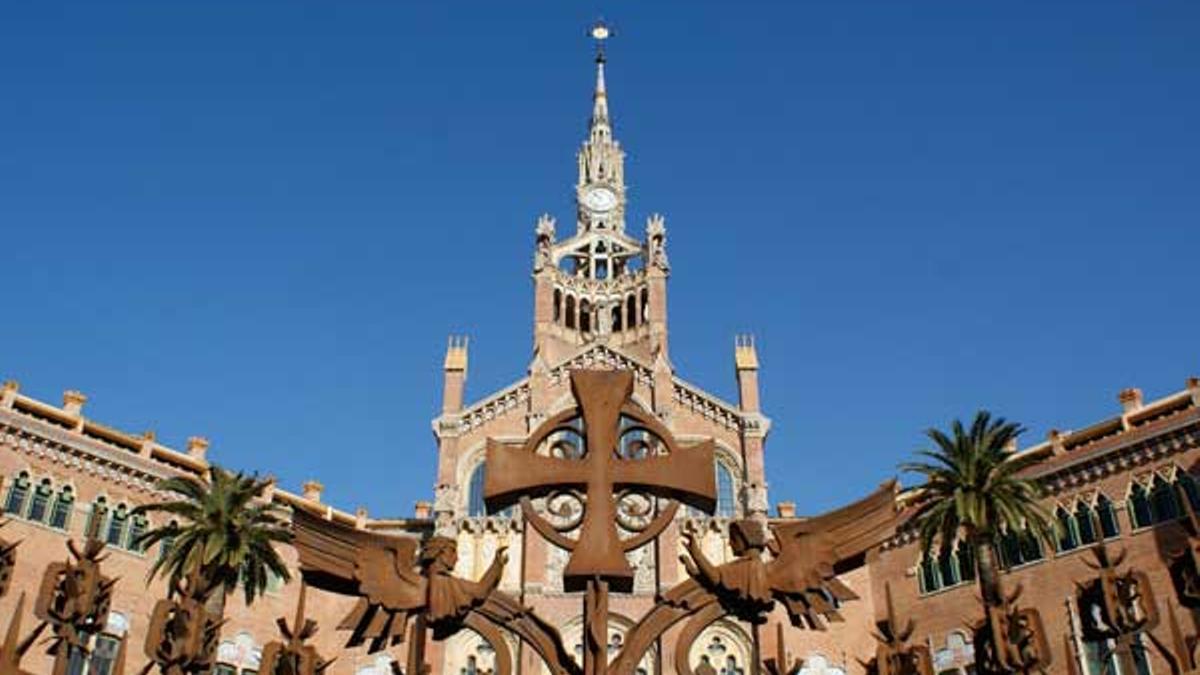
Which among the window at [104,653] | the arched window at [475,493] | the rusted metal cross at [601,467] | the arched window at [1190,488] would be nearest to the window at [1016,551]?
the arched window at [1190,488]

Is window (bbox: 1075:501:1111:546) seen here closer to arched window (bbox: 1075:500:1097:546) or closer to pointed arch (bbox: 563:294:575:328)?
arched window (bbox: 1075:500:1097:546)

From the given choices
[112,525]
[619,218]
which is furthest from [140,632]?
[619,218]

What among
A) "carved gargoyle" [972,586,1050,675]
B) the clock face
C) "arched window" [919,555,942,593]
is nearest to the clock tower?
the clock face

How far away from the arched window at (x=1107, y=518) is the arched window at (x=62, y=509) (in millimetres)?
33150

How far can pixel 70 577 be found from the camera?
1504cm

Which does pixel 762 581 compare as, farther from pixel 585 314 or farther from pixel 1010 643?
pixel 585 314

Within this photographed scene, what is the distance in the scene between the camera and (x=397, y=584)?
33.9 ft

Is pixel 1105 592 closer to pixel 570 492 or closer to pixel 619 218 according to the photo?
pixel 570 492

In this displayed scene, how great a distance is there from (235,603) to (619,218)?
107 feet

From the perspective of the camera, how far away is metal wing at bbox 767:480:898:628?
1034 cm

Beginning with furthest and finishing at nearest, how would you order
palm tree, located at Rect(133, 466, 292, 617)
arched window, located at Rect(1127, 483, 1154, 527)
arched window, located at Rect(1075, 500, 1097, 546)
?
arched window, located at Rect(1075, 500, 1097, 546), arched window, located at Rect(1127, 483, 1154, 527), palm tree, located at Rect(133, 466, 292, 617)

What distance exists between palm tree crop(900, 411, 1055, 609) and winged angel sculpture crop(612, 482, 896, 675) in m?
21.0

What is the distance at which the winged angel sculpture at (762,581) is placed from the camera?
10258mm

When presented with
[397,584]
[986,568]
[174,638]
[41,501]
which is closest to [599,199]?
[41,501]
